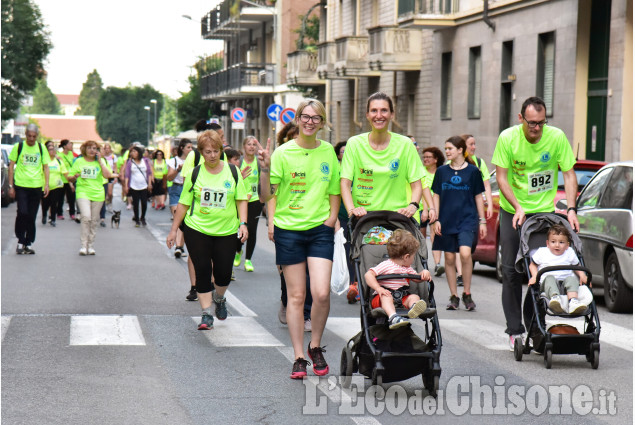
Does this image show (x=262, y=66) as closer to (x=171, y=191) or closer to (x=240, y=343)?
(x=171, y=191)

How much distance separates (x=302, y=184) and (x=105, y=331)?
2835 mm

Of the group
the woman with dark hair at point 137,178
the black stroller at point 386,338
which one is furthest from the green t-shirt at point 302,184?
the woman with dark hair at point 137,178

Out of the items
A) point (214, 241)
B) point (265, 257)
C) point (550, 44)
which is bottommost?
point (265, 257)

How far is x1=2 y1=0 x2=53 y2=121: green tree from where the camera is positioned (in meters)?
64.4

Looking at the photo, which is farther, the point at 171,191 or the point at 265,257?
the point at 171,191

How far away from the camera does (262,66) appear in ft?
207

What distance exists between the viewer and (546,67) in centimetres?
2856

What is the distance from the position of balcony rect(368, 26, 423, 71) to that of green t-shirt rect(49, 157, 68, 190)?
46.3ft

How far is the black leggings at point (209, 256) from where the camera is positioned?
10.4m

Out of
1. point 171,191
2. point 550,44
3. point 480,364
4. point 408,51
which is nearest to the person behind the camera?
point 480,364

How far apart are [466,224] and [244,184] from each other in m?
2.60

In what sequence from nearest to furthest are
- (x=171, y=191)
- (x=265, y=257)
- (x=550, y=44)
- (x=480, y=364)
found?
(x=480, y=364), (x=265, y=257), (x=171, y=191), (x=550, y=44)

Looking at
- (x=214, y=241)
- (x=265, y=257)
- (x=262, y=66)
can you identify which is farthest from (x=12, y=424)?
(x=262, y=66)

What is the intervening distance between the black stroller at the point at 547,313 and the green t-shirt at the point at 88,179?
10217mm
